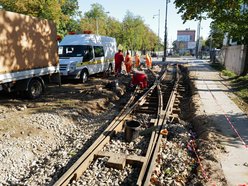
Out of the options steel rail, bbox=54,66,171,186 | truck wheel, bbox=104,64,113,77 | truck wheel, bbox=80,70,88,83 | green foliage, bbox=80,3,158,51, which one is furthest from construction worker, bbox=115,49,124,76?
green foliage, bbox=80,3,158,51

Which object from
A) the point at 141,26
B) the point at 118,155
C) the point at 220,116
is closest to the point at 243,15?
the point at 220,116

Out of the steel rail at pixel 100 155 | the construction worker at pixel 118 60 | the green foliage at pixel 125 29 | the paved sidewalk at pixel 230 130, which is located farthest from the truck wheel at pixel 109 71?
the green foliage at pixel 125 29

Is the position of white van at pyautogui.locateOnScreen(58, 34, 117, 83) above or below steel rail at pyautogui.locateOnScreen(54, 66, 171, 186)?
above

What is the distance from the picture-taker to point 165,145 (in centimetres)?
681

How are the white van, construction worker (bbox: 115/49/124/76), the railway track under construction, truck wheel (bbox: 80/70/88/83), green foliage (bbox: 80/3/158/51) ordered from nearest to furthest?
the railway track under construction → the white van → truck wheel (bbox: 80/70/88/83) → construction worker (bbox: 115/49/124/76) → green foliage (bbox: 80/3/158/51)

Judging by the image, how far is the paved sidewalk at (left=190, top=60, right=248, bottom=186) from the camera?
5.20m

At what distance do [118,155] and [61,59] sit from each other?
10535mm

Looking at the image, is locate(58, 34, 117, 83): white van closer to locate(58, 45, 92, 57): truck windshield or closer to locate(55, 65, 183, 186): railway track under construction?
locate(58, 45, 92, 57): truck windshield

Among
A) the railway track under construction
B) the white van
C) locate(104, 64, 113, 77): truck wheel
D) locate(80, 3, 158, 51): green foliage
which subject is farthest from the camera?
locate(80, 3, 158, 51): green foliage

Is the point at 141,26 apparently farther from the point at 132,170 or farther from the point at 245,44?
the point at 132,170

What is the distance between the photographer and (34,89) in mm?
11383

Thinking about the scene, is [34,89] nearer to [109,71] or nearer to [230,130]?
[230,130]

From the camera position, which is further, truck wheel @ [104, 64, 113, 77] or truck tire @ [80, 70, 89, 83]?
truck wheel @ [104, 64, 113, 77]

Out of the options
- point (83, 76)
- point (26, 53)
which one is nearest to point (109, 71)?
point (83, 76)
